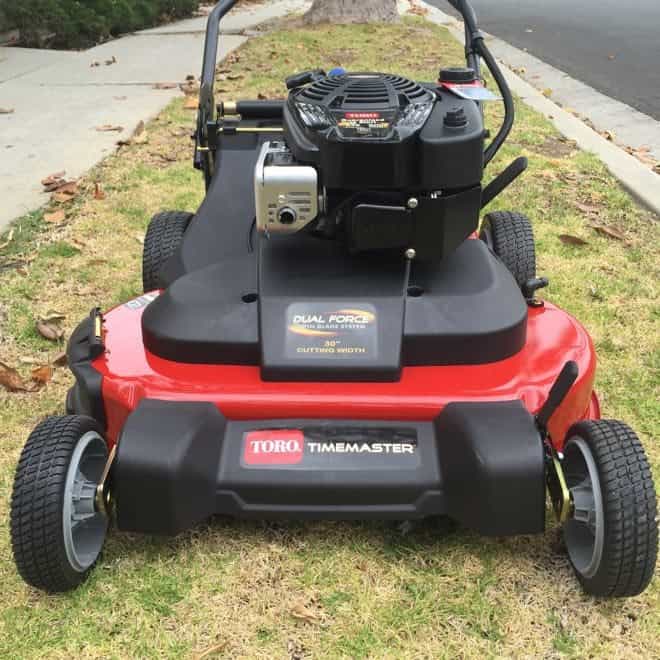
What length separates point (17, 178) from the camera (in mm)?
3930

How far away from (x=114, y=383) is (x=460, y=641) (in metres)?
0.86

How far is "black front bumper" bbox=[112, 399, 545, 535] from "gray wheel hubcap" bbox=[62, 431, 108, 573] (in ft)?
0.22

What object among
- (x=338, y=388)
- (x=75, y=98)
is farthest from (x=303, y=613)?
(x=75, y=98)

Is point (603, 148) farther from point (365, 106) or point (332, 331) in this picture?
point (332, 331)

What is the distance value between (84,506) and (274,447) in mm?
383

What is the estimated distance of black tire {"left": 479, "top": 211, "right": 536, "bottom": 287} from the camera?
7.99 ft

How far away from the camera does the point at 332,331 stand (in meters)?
1.69

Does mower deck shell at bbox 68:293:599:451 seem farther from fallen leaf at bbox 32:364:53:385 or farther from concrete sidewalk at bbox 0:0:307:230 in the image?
concrete sidewalk at bbox 0:0:307:230

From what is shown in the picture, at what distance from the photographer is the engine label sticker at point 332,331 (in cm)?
167

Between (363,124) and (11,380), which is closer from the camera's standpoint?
(363,124)

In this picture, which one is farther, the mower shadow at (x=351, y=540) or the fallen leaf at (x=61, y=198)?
the fallen leaf at (x=61, y=198)

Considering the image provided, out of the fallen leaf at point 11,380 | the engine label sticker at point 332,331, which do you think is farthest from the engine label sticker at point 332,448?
the fallen leaf at point 11,380

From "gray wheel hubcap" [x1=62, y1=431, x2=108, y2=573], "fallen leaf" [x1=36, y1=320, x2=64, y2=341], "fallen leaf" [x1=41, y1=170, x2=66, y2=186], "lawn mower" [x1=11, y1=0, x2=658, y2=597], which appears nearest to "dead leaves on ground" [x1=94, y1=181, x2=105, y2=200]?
"fallen leaf" [x1=41, y1=170, x2=66, y2=186]

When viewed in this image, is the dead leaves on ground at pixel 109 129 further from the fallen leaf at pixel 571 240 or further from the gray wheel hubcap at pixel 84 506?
the gray wheel hubcap at pixel 84 506
